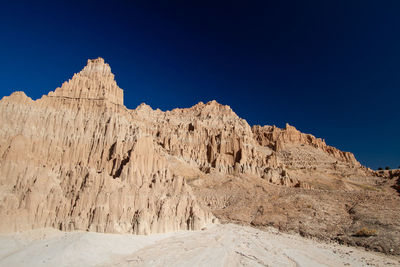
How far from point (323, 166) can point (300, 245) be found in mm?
82021

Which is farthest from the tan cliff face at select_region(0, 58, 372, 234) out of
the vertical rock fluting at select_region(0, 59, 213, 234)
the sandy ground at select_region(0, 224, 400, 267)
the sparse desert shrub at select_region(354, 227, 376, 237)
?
the sparse desert shrub at select_region(354, 227, 376, 237)

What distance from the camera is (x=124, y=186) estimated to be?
74.1ft

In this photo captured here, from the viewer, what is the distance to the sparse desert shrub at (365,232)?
833 inches

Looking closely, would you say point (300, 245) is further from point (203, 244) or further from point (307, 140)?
point (307, 140)

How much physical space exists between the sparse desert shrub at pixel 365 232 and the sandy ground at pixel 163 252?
2.75 m

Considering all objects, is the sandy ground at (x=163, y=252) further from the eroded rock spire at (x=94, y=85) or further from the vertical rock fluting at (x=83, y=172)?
the eroded rock spire at (x=94, y=85)

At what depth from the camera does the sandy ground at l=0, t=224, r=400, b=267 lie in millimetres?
14766

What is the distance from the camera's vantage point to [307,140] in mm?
124938

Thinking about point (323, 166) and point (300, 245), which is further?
point (323, 166)

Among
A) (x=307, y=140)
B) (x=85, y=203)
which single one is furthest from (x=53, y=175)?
(x=307, y=140)

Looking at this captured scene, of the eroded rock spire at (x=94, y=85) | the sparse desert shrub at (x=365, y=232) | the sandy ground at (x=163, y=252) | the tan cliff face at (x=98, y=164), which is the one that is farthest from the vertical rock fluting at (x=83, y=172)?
the sparse desert shrub at (x=365, y=232)

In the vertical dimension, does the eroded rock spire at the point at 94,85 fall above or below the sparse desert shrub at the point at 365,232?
above

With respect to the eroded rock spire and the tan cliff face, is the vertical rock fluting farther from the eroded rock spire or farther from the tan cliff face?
the eroded rock spire

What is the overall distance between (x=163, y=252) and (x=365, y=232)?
59.4 feet
